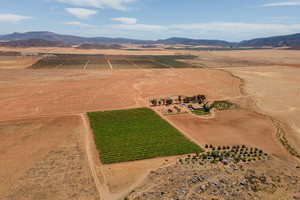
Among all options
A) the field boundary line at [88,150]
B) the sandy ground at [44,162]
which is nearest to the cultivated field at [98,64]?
the field boundary line at [88,150]

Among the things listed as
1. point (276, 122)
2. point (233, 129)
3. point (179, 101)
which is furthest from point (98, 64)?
point (276, 122)

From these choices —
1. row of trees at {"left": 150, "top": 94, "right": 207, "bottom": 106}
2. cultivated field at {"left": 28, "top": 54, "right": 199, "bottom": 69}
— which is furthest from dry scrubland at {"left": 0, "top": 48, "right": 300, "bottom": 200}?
cultivated field at {"left": 28, "top": 54, "right": 199, "bottom": 69}

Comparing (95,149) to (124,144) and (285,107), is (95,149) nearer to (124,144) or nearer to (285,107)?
(124,144)

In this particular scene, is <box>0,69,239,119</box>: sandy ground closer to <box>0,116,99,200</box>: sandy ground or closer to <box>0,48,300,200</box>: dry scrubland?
<box>0,48,300,200</box>: dry scrubland

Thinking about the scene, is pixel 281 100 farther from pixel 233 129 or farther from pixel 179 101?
pixel 179 101

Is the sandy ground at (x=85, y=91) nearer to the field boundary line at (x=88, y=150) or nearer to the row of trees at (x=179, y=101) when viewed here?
the row of trees at (x=179, y=101)

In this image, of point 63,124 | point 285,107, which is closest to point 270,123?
point 285,107

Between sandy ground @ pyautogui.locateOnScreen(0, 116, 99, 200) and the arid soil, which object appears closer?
the arid soil
